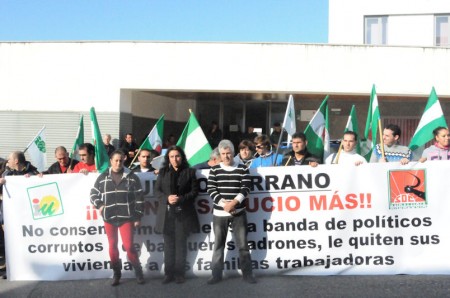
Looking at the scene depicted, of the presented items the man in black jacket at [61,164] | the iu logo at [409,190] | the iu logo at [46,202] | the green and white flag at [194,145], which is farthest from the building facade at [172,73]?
the iu logo at [409,190]

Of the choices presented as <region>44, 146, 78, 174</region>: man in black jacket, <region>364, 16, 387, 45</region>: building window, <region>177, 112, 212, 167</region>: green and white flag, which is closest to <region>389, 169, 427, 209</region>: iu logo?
<region>177, 112, 212, 167</region>: green and white flag

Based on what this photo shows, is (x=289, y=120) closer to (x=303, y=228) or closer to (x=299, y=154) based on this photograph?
(x=299, y=154)

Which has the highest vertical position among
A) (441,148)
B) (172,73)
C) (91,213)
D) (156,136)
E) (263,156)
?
(172,73)

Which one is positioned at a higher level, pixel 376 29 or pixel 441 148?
pixel 376 29

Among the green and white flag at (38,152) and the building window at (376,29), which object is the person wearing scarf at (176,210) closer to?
the green and white flag at (38,152)

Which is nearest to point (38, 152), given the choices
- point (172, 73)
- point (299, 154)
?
point (299, 154)

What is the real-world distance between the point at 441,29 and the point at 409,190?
19.2m

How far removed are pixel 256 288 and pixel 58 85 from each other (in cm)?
1199

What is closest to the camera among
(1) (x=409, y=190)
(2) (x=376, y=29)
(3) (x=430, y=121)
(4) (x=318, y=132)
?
(1) (x=409, y=190)

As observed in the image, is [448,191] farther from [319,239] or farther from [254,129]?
[254,129]

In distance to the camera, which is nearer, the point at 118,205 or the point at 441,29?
the point at 118,205

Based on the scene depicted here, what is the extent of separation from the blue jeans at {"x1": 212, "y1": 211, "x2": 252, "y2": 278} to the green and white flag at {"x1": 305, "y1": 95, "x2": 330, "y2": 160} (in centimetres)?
173

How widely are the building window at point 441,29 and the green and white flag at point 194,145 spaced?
757 inches

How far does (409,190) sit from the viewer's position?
6531mm
